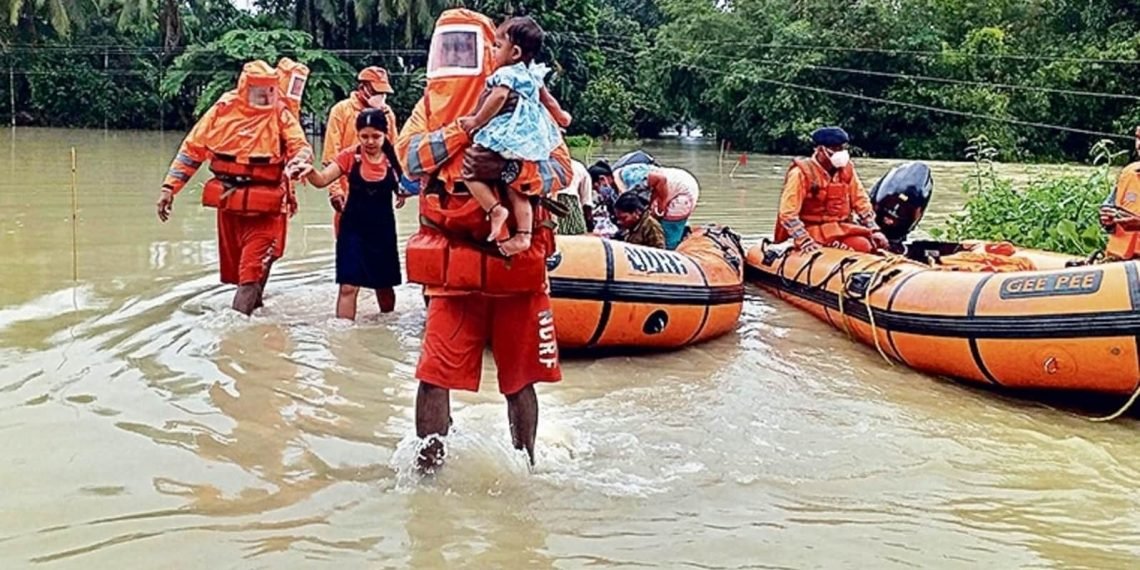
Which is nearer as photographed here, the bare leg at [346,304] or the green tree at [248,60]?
the bare leg at [346,304]

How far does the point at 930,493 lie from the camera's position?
388 cm

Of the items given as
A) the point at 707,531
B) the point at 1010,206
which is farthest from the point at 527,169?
the point at 1010,206

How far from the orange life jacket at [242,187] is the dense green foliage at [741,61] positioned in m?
23.8

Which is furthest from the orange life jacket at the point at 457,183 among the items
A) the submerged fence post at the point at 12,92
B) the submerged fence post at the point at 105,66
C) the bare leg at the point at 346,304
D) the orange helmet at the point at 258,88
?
the submerged fence post at the point at 105,66

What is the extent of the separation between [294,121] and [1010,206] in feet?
19.7

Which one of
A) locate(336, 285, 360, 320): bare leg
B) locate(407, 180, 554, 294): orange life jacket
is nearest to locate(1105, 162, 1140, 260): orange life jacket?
locate(407, 180, 554, 294): orange life jacket

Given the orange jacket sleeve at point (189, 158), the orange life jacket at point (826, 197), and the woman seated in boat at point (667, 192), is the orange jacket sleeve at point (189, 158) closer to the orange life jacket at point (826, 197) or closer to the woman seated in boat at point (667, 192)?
the woman seated in boat at point (667, 192)

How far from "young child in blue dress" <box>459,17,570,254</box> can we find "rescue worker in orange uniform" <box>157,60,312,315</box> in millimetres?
2656

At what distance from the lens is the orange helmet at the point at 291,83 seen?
6242 mm

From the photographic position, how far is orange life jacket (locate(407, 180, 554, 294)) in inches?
139

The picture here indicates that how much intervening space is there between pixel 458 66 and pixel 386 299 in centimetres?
324

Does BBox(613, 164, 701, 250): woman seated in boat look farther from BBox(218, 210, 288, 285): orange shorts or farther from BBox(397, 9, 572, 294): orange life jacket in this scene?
BBox(397, 9, 572, 294): orange life jacket

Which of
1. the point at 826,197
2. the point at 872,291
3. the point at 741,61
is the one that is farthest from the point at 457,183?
the point at 741,61

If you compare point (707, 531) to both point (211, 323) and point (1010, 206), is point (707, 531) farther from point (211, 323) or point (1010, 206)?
point (1010, 206)
